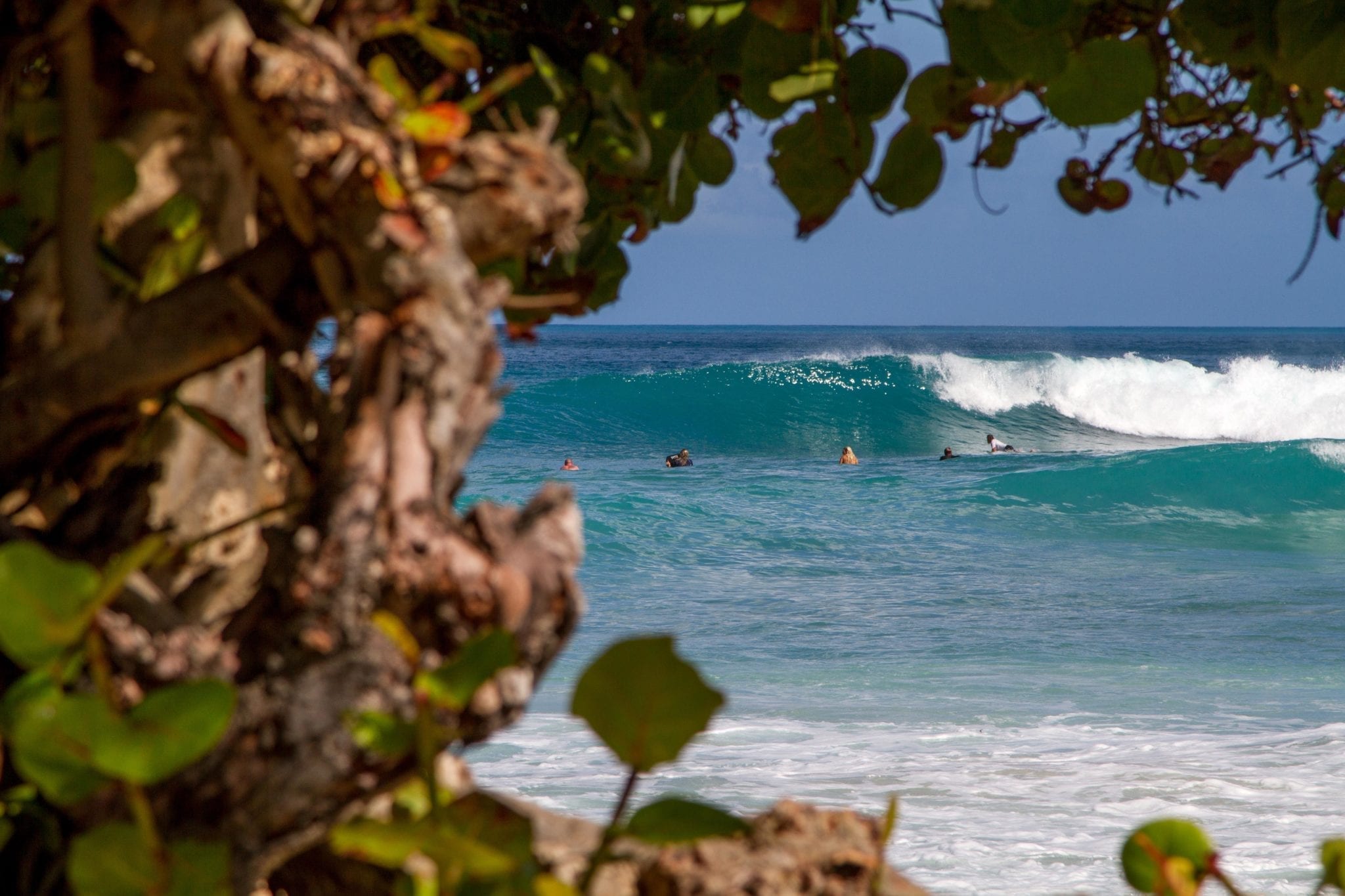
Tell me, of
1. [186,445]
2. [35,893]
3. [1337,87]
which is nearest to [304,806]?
[35,893]

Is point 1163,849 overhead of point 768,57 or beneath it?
beneath

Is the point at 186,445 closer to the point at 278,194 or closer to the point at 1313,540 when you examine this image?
the point at 278,194

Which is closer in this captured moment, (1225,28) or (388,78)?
(388,78)

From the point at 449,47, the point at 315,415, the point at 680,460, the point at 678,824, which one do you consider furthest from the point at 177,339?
the point at 680,460

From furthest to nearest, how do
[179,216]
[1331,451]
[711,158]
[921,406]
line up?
[921,406] < [1331,451] < [711,158] < [179,216]

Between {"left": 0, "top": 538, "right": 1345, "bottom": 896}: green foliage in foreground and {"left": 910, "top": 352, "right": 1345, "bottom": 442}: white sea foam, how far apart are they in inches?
818

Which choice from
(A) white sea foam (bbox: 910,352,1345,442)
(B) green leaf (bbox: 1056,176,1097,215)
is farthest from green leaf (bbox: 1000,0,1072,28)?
(A) white sea foam (bbox: 910,352,1345,442)

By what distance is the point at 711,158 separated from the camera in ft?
3.46

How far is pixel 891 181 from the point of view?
805mm

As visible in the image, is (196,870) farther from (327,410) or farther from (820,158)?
(820,158)

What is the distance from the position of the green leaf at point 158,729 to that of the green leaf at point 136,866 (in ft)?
0.10

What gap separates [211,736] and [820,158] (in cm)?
66

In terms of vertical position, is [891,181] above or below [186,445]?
above

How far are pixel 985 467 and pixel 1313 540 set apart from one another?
14.7 feet
